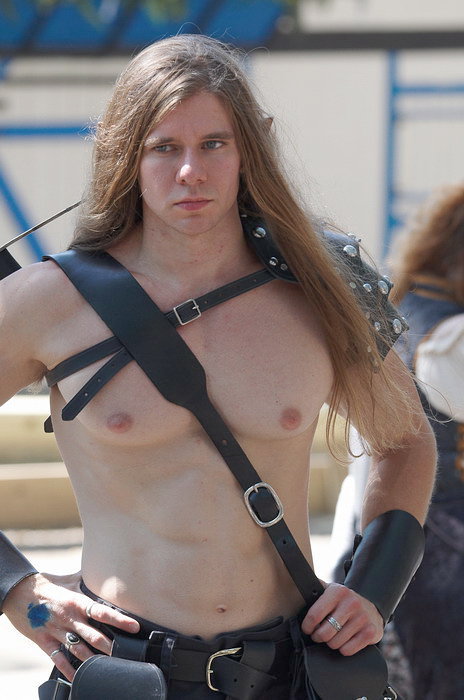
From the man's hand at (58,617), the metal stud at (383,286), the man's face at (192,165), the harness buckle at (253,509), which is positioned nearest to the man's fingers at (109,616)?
the man's hand at (58,617)

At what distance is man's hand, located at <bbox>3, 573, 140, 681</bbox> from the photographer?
7.26ft

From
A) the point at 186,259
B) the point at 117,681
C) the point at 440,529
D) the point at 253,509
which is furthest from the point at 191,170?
the point at 440,529

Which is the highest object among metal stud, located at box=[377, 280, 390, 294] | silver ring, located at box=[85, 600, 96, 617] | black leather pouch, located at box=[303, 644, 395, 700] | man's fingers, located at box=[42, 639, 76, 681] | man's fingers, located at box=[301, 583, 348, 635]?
metal stud, located at box=[377, 280, 390, 294]

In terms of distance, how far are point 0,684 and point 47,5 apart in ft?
20.3

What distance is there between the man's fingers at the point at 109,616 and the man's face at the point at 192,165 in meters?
0.72

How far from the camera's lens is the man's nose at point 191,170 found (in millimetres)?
2223

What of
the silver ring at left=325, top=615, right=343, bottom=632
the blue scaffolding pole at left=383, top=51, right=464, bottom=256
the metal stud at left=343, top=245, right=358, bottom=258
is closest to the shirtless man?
the silver ring at left=325, top=615, right=343, bottom=632

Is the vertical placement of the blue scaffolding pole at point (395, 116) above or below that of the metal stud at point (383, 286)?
below

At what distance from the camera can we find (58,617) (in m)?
2.25

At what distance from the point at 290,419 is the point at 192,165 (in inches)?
20.1

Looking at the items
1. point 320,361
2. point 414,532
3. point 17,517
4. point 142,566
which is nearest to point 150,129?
point 320,361

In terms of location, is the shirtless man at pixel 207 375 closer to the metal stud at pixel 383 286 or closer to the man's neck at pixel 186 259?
the man's neck at pixel 186 259

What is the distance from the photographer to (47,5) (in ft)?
31.1

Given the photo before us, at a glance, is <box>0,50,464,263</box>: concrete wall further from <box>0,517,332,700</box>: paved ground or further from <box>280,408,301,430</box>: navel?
<box>280,408,301,430</box>: navel
